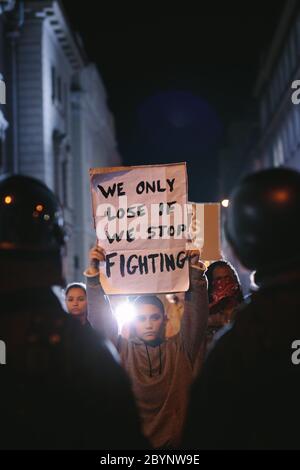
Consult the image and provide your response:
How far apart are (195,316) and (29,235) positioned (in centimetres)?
180

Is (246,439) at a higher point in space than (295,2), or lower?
lower

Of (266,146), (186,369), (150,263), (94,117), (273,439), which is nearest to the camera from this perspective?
(273,439)

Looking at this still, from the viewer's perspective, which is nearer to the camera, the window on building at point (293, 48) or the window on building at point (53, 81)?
the window on building at point (53, 81)

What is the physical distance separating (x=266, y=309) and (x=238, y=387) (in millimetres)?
269

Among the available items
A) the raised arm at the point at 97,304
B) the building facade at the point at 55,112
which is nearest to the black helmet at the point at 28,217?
the raised arm at the point at 97,304

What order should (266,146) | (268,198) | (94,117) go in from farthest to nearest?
(266,146) → (94,117) → (268,198)

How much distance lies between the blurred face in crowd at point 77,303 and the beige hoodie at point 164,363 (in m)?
1.52

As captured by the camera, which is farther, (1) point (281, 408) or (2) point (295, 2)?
(2) point (295, 2)

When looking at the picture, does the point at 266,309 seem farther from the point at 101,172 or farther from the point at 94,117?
the point at 94,117

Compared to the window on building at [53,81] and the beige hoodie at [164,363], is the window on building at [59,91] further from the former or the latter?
the beige hoodie at [164,363]

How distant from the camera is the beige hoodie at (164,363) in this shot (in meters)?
4.23
